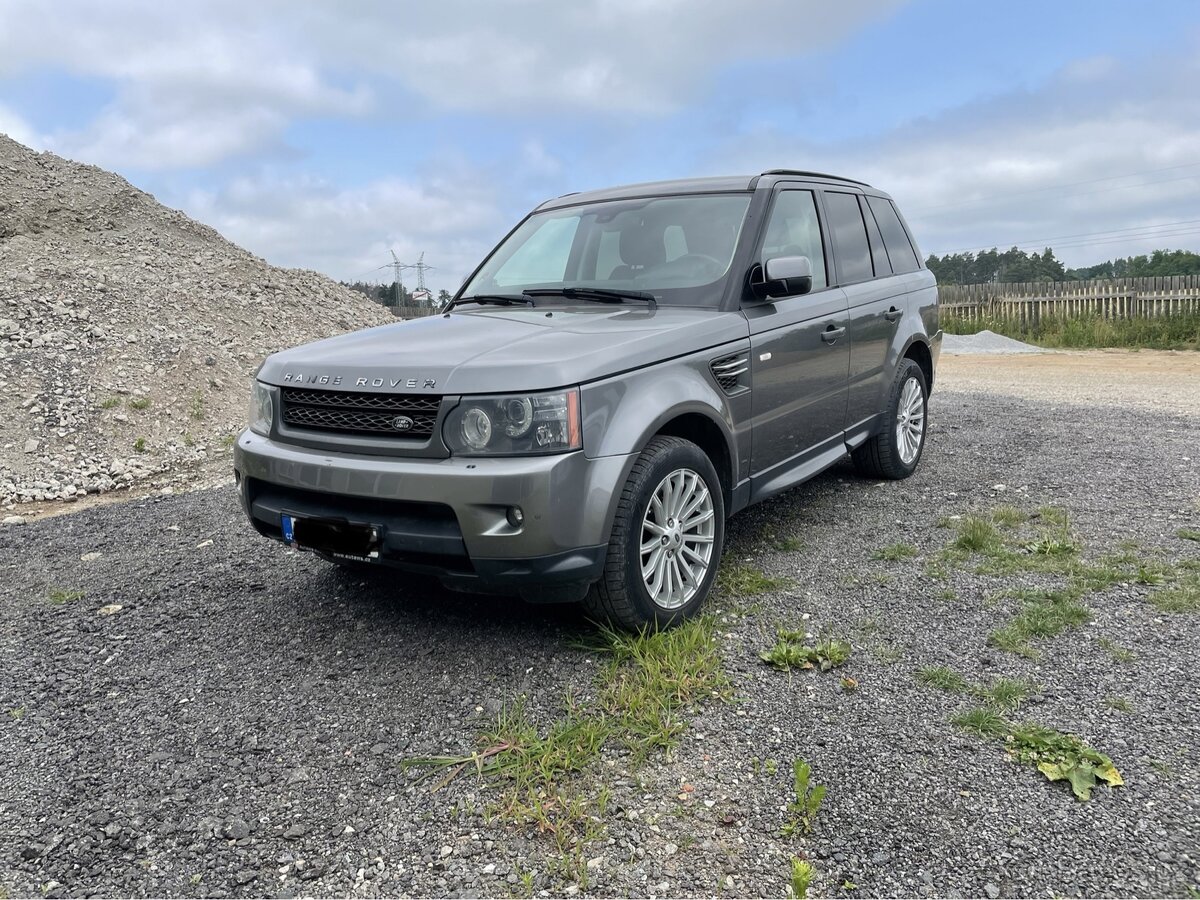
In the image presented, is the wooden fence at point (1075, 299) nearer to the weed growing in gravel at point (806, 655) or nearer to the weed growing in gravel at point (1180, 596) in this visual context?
the weed growing in gravel at point (1180, 596)

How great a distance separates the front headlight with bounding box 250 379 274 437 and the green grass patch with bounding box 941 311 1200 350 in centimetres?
2123

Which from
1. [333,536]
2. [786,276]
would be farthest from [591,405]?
[786,276]

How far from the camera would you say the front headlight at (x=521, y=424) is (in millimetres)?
3045

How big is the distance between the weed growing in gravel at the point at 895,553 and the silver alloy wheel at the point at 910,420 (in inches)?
59.3

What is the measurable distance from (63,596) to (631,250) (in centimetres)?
343

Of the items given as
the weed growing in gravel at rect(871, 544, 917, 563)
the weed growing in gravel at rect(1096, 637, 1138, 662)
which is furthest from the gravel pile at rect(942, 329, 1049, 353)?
the weed growing in gravel at rect(1096, 637, 1138, 662)

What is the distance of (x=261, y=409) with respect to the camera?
377 centimetres

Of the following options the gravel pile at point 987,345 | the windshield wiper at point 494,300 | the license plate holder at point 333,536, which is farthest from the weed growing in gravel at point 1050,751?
the gravel pile at point 987,345

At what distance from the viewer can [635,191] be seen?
15.9 feet

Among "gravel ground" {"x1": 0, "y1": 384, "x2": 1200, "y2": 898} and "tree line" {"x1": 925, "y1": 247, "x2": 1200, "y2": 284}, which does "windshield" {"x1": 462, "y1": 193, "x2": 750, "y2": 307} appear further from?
"tree line" {"x1": 925, "y1": 247, "x2": 1200, "y2": 284}

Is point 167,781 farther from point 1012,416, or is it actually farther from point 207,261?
point 207,261

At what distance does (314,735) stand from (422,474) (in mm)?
971

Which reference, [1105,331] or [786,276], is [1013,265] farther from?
[786,276]

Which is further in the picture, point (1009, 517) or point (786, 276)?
point (1009, 517)
